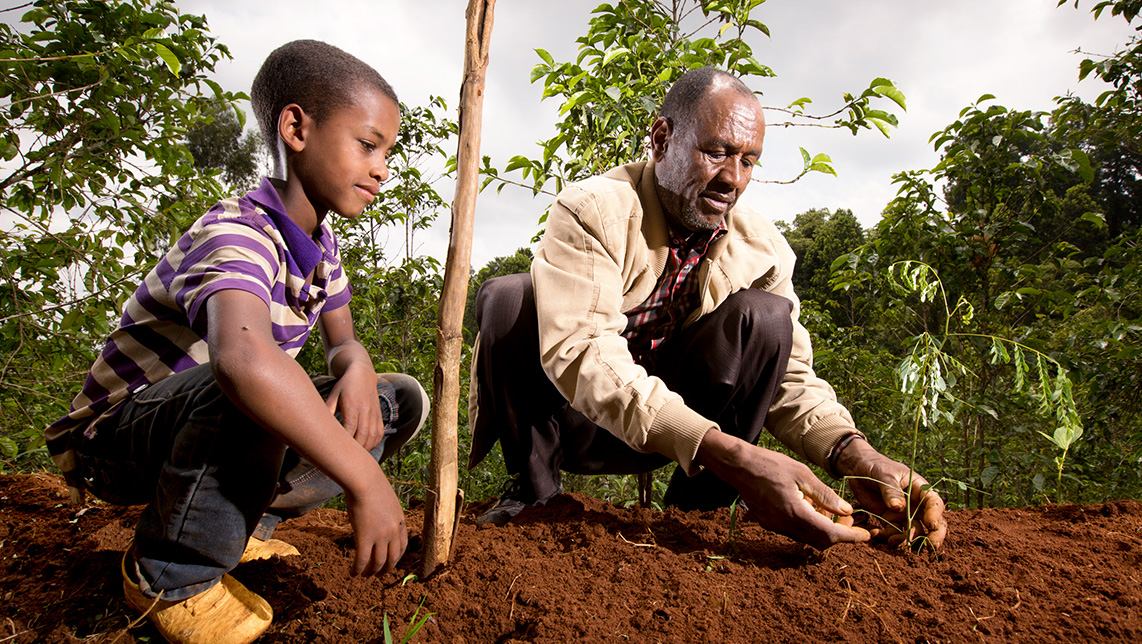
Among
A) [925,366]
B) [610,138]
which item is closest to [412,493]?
[610,138]

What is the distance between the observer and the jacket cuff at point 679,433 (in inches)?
60.0

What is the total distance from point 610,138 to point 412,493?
9.90 ft

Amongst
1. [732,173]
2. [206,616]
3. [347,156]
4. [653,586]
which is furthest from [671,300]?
[206,616]

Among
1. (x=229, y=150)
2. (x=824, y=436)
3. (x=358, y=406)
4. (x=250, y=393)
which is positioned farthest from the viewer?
(x=229, y=150)

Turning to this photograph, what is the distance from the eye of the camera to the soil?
3.91ft

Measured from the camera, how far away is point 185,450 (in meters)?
1.23

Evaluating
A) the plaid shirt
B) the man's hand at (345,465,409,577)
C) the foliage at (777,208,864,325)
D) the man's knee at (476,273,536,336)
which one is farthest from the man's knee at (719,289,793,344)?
the foliage at (777,208,864,325)

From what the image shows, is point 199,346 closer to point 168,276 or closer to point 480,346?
point 168,276

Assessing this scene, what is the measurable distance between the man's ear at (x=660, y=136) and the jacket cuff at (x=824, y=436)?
3.23 feet

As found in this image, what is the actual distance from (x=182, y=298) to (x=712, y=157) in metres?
1.43

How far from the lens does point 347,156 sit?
1467 mm

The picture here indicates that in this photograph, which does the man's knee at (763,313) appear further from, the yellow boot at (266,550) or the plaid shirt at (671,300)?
the yellow boot at (266,550)

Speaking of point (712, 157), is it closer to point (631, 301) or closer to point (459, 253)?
point (631, 301)

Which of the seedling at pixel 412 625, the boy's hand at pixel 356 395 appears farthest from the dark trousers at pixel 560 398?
the seedling at pixel 412 625
